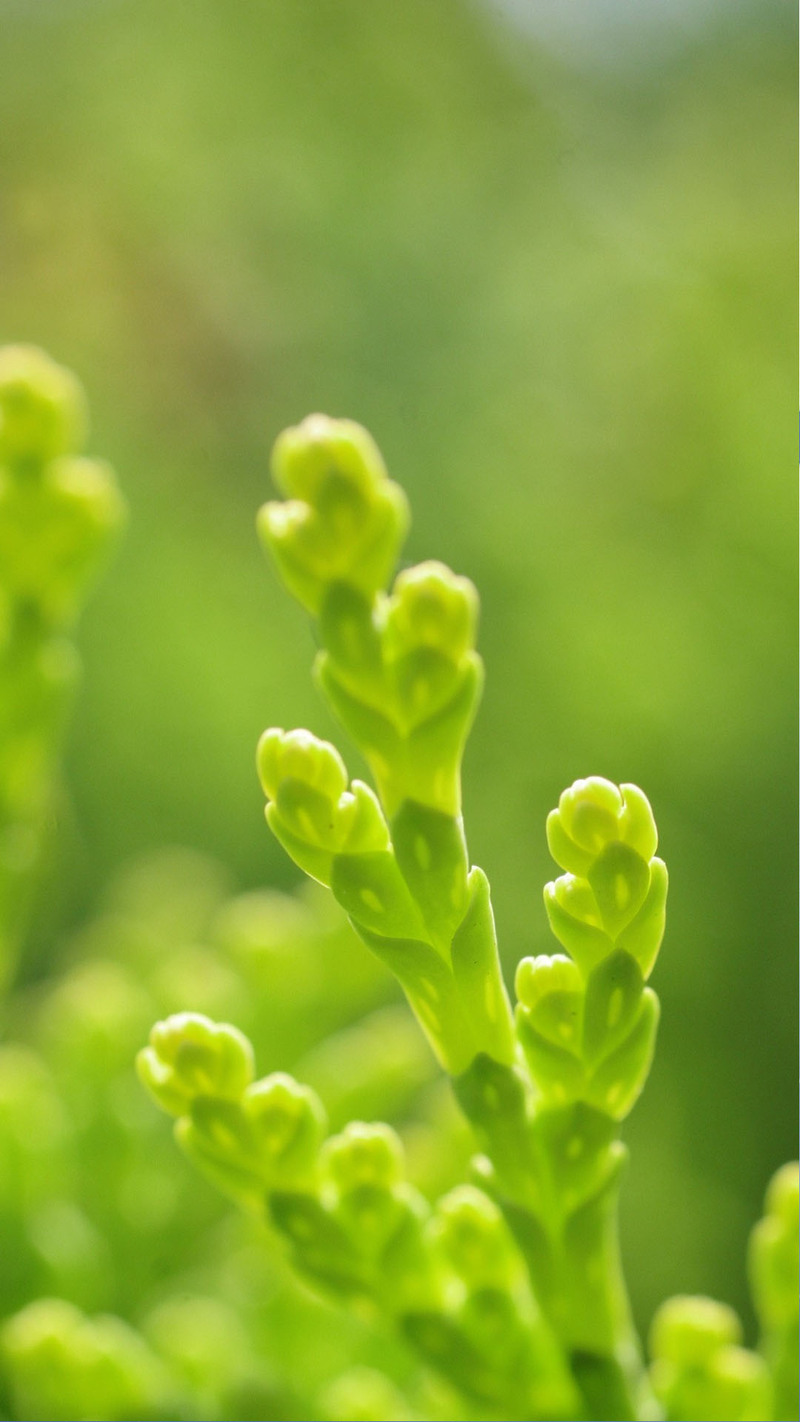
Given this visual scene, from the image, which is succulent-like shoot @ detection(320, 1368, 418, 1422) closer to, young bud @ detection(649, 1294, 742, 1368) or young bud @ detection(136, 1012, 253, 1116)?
young bud @ detection(649, 1294, 742, 1368)

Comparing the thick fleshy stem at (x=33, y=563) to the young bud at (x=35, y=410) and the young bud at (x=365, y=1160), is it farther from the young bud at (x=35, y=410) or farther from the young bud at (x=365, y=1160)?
the young bud at (x=365, y=1160)

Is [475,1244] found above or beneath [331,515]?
beneath

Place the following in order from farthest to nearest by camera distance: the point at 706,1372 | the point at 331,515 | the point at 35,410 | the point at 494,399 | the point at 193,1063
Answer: the point at 494,399 → the point at 35,410 → the point at 706,1372 → the point at 193,1063 → the point at 331,515

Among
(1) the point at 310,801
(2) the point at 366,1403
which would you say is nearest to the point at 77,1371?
(2) the point at 366,1403

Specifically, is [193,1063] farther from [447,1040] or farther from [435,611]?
[435,611]

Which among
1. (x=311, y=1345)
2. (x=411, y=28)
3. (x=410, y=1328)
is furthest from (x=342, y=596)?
(x=411, y=28)

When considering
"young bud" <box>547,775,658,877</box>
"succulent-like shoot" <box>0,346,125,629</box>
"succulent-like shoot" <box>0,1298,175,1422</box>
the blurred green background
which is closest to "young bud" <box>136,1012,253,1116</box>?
"young bud" <box>547,775,658,877</box>
